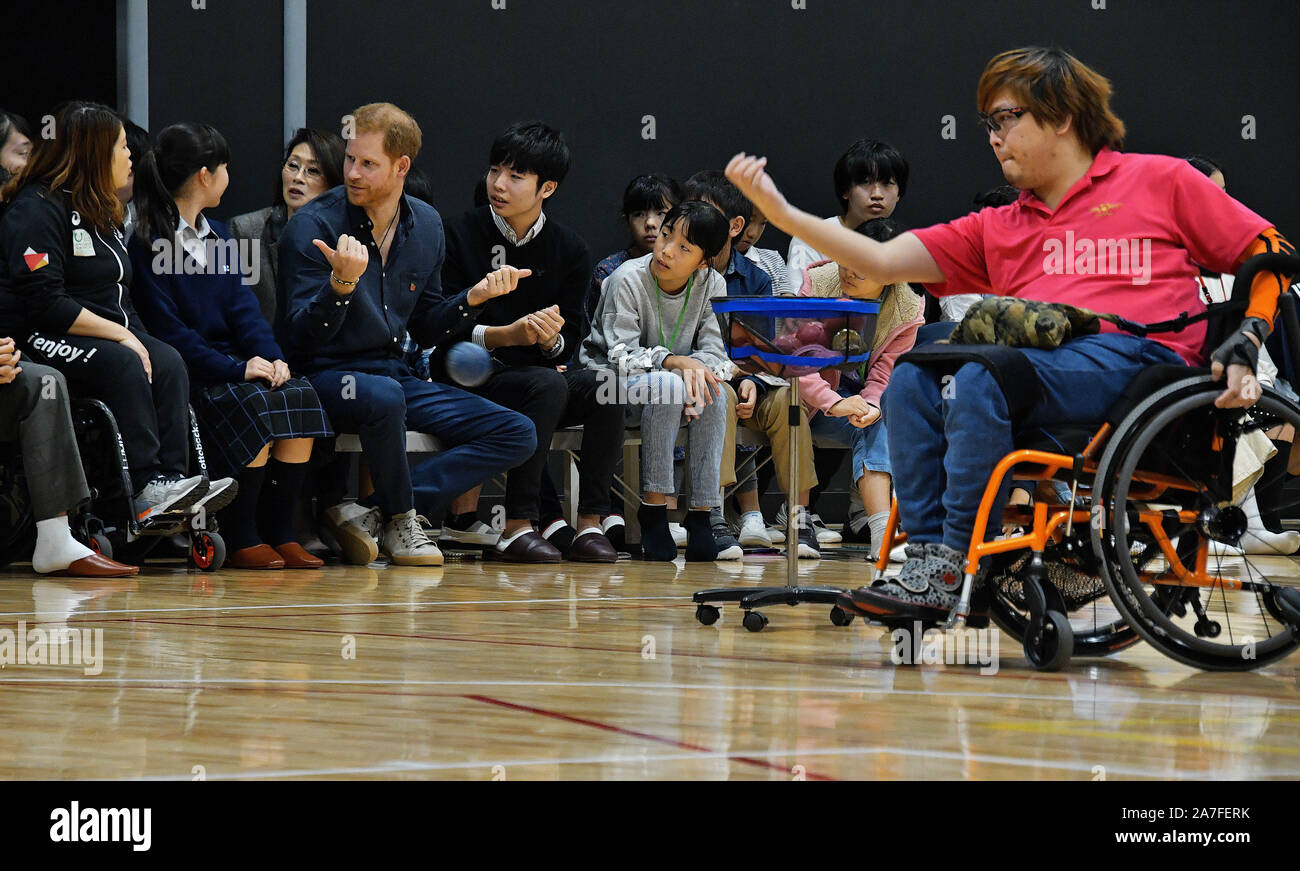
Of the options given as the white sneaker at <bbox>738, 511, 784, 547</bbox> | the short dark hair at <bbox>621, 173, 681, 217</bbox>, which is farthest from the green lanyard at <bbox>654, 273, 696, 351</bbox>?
the white sneaker at <bbox>738, 511, 784, 547</bbox>

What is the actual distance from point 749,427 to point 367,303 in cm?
131

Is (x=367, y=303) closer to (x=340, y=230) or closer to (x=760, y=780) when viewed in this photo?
(x=340, y=230)

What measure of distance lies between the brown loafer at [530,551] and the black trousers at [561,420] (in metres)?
0.09

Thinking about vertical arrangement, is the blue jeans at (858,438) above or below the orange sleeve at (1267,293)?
below

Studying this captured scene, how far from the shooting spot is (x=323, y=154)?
4.53m

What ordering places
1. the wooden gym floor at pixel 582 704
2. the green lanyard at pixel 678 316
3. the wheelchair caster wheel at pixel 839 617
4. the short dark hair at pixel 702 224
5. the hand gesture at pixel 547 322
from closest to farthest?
the wooden gym floor at pixel 582 704, the wheelchair caster wheel at pixel 839 617, the hand gesture at pixel 547 322, the short dark hair at pixel 702 224, the green lanyard at pixel 678 316

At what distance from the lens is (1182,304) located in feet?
7.73

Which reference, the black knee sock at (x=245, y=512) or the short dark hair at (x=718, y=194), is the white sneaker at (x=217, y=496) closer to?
the black knee sock at (x=245, y=512)

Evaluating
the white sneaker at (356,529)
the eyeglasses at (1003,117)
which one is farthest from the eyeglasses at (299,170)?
the eyeglasses at (1003,117)

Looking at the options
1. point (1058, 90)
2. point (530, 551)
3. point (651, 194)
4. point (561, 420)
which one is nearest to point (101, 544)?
point (530, 551)

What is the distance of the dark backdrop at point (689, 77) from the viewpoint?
5195 millimetres

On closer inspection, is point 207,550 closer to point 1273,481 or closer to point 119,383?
point 119,383

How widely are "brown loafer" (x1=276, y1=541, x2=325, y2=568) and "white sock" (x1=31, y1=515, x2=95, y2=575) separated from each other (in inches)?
21.4
